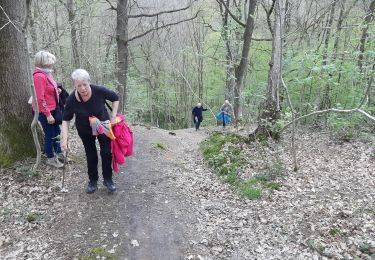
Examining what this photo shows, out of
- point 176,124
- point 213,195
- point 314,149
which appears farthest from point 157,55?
point 213,195

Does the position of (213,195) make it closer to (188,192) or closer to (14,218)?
(188,192)

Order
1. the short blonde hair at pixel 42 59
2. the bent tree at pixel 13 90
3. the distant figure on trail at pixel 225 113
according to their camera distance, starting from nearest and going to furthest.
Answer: the short blonde hair at pixel 42 59 < the bent tree at pixel 13 90 < the distant figure on trail at pixel 225 113

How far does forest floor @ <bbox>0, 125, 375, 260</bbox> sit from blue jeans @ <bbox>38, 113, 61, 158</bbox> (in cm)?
35

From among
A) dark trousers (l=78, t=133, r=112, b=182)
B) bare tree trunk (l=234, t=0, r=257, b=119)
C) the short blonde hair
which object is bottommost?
dark trousers (l=78, t=133, r=112, b=182)

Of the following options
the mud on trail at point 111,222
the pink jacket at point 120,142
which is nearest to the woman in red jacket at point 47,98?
the mud on trail at point 111,222

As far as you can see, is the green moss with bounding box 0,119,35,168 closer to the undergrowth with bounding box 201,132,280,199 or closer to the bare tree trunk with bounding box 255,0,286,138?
the undergrowth with bounding box 201,132,280,199

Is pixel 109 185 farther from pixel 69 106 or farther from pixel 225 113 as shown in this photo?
pixel 225 113

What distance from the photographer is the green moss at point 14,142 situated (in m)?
5.69

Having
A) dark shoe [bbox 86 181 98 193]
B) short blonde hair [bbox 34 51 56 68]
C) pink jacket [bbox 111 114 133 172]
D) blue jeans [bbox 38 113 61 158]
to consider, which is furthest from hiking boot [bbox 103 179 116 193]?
short blonde hair [bbox 34 51 56 68]

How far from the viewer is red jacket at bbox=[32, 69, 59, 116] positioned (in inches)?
214

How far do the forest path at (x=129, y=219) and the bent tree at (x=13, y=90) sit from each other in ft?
3.83

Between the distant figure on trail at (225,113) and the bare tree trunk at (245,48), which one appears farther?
the distant figure on trail at (225,113)

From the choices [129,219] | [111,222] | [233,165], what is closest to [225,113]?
[233,165]

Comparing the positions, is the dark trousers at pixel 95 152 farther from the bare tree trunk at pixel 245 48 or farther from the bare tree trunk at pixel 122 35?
the bare tree trunk at pixel 245 48
